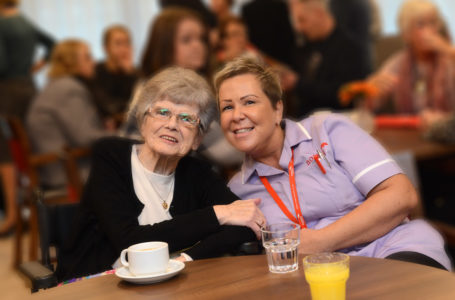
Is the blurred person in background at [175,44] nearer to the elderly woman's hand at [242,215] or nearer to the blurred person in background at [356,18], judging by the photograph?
the elderly woman's hand at [242,215]

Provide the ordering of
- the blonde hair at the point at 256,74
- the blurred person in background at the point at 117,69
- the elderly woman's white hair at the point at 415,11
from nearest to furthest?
the blonde hair at the point at 256,74 < the elderly woman's white hair at the point at 415,11 < the blurred person in background at the point at 117,69

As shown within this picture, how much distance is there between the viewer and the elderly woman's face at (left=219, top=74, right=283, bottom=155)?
6.40 ft

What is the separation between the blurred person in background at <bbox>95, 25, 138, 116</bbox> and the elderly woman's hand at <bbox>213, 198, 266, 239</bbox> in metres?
3.43

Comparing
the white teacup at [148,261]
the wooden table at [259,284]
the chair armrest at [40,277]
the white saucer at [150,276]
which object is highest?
the white teacup at [148,261]

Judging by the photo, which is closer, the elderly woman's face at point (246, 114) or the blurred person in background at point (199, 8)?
the elderly woman's face at point (246, 114)

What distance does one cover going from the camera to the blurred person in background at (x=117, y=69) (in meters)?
5.33

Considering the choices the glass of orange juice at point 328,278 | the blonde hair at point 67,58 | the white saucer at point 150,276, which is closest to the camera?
the glass of orange juice at point 328,278

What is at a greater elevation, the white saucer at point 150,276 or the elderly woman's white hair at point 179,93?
the elderly woman's white hair at point 179,93

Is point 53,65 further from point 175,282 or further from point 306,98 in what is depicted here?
point 175,282

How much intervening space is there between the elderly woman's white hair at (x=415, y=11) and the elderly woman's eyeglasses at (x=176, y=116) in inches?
92.5

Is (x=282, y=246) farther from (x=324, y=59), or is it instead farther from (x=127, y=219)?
(x=324, y=59)

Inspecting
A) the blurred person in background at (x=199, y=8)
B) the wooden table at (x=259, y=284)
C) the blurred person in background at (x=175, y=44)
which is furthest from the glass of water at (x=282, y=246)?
the blurred person in background at (x=199, y=8)

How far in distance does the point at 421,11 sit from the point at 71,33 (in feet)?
→ 13.6

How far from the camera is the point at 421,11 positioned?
12.5 ft
